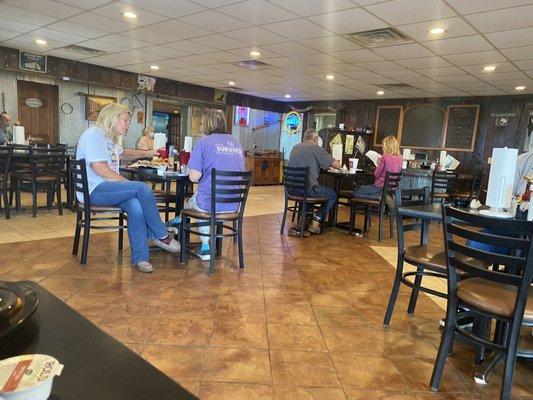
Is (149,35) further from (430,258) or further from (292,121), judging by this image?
(292,121)

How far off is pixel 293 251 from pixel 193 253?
1.19 meters

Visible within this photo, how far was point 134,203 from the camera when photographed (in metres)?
3.32

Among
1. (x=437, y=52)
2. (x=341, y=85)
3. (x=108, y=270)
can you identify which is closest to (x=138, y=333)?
(x=108, y=270)

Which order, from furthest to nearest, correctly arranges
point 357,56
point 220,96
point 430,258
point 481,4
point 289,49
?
point 220,96 < point 357,56 < point 289,49 < point 481,4 < point 430,258

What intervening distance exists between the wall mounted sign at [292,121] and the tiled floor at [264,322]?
8.30m

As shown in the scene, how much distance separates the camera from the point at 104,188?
10.8 ft

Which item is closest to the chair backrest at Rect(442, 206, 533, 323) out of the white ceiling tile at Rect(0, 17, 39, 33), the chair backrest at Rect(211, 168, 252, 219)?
the chair backrest at Rect(211, 168, 252, 219)

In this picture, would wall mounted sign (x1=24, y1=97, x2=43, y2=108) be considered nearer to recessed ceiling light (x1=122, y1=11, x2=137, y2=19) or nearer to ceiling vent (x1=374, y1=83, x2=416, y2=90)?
recessed ceiling light (x1=122, y1=11, x2=137, y2=19)

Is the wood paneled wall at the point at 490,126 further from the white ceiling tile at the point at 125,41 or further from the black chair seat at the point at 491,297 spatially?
the black chair seat at the point at 491,297

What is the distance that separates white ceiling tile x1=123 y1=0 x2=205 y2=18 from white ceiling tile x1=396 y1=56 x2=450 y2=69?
3226 mm

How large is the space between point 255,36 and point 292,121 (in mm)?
7110

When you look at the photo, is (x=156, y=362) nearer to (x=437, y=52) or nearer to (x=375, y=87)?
(x=437, y=52)

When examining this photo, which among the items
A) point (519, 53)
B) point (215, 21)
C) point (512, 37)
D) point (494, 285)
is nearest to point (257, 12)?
point (215, 21)

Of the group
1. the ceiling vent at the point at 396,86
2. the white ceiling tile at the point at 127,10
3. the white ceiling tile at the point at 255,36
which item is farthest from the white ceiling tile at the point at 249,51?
the ceiling vent at the point at 396,86
